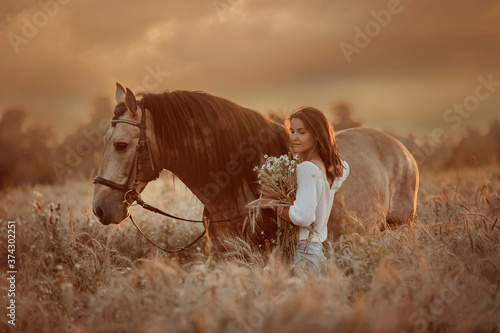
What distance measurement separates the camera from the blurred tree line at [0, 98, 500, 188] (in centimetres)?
1122

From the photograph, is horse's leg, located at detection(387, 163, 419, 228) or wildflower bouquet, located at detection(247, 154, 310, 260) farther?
horse's leg, located at detection(387, 163, 419, 228)

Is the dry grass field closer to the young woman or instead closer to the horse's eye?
the young woman

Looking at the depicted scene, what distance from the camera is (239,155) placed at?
3562 mm

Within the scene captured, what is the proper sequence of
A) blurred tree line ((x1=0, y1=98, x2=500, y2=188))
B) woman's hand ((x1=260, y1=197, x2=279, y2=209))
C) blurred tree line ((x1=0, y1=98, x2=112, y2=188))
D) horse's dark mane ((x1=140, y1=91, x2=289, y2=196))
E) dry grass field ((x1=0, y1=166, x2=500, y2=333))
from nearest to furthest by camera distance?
dry grass field ((x1=0, y1=166, x2=500, y2=333))
woman's hand ((x1=260, y1=197, x2=279, y2=209))
horse's dark mane ((x1=140, y1=91, x2=289, y2=196))
blurred tree line ((x1=0, y1=98, x2=112, y2=188))
blurred tree line ((x1=0, y1=98, x2=500, y2=188))

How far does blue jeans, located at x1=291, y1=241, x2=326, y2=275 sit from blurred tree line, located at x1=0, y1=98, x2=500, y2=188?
765cm

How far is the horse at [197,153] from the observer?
10.8 feet

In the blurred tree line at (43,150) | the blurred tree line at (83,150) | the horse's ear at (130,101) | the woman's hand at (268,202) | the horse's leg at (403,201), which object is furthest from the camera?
the blurred tree line at (83,150)

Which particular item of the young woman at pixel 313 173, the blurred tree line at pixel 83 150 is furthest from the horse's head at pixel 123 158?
the blurred tree line at pixel 83 150

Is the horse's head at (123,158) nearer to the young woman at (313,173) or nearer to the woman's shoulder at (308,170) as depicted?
the young woman at (313,173)

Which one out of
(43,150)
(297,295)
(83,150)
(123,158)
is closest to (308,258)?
(297,295)

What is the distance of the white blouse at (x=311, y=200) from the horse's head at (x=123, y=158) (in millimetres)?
1402

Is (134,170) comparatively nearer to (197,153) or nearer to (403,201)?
(197,153)

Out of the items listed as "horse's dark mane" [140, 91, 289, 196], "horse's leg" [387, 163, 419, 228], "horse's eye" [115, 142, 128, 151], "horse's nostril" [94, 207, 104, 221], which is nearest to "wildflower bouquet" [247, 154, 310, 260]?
"horse's dark mane" [140, 91, 289, 196]

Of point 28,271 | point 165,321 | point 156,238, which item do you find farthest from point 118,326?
point 156,238
